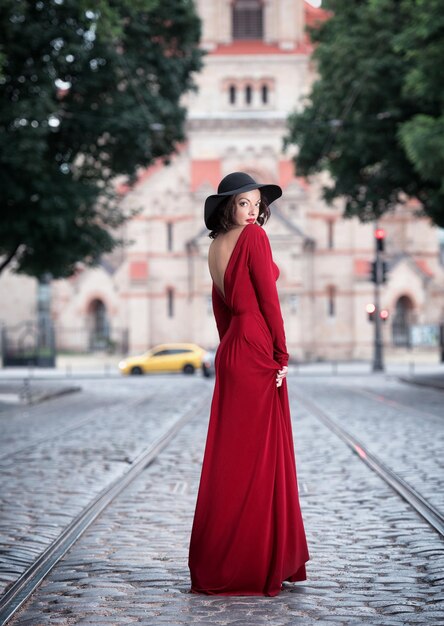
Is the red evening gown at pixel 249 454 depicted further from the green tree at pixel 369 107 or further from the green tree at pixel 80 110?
the green tree at pixel 369 107

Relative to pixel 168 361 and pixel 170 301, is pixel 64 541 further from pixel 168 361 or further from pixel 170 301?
pixel 170 301

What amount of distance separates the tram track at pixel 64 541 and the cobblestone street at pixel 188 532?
0.06 metres

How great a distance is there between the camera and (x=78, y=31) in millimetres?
22234

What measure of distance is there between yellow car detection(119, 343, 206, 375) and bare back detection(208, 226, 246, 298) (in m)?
37.3

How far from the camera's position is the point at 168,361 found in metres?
43.0

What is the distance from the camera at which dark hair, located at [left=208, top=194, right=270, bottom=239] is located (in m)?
5.20

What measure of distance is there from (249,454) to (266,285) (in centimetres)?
84

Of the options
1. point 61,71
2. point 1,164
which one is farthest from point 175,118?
point 1,164

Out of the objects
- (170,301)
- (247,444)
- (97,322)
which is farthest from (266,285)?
(97,322)

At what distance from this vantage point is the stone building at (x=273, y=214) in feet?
182

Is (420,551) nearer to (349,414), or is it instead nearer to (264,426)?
Result: (264,426)

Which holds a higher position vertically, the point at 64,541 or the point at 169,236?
the point at 169,236

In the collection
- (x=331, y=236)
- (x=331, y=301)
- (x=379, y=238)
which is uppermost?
(x=331, y=236)

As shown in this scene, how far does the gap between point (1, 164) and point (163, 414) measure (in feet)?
23.4
